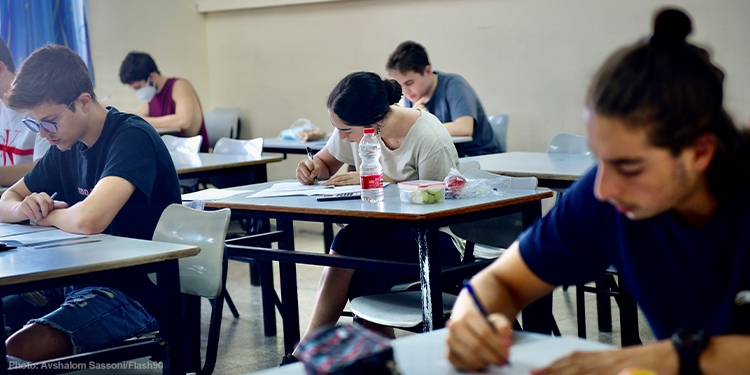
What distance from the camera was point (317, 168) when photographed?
3.26 metres

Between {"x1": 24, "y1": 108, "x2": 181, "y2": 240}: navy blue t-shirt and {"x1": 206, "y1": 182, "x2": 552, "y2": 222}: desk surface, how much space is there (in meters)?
0.33

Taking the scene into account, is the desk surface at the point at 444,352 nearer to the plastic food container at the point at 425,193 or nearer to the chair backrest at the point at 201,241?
the chair backrest at the point at 201,241

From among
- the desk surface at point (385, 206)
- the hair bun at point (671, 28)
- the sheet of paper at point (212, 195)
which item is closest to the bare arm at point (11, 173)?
the sheet of paper at point (212, 195)

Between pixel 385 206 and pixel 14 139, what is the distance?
215 centimetres

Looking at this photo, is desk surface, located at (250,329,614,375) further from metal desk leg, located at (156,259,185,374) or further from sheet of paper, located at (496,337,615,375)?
metal desk leg, located at (156,259,185,374)

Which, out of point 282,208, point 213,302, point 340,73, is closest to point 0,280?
point 213,302

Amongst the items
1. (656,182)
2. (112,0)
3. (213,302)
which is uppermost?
(112,0)

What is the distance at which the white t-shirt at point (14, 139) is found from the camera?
149 inches

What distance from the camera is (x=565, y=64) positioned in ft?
16.4

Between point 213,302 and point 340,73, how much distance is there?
13.0 feet

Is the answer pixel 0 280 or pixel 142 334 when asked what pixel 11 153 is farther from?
pixel 0 280

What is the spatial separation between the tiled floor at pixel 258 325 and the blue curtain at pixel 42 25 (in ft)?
8.41

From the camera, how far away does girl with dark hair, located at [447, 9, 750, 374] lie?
1003 millimetres

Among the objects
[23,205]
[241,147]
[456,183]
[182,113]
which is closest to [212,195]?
[23,205]
